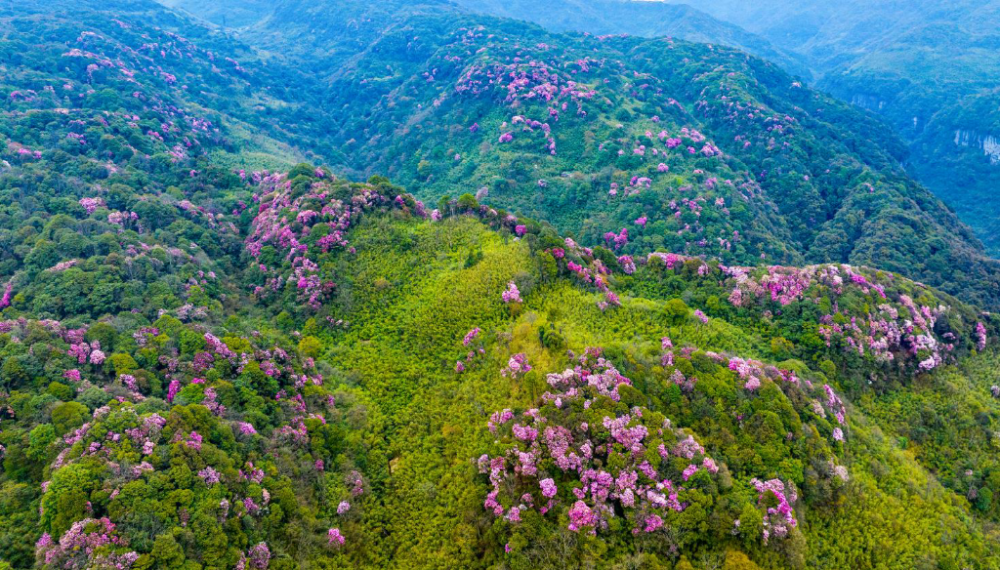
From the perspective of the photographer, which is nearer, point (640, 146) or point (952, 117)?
point (640, 146)

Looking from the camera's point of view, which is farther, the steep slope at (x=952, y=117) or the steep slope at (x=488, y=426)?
the steep slope at (x=952, y=117)

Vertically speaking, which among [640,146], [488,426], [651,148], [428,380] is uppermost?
[651,148]

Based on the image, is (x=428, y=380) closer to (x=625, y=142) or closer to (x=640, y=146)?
(x=625, y=142)

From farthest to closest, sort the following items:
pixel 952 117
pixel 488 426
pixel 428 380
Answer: pixel 952 117
pixel 428 380
pixel 488 426

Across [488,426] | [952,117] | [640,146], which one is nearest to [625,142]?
[640,146]

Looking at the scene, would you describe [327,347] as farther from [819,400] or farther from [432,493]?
[819,400]

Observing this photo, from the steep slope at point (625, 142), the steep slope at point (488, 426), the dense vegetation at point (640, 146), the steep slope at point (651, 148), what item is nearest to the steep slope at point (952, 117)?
the dense vegetation at point (640, 146)

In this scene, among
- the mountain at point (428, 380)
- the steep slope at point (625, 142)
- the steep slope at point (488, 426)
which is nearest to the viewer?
the steep slope at point (488, 426)

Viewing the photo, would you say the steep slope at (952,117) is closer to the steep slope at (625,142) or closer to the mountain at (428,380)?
the steep slope at (625,142)

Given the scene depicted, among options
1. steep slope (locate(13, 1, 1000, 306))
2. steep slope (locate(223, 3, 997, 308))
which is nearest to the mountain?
steep slope (locate(13, 1, 1000, 306))
